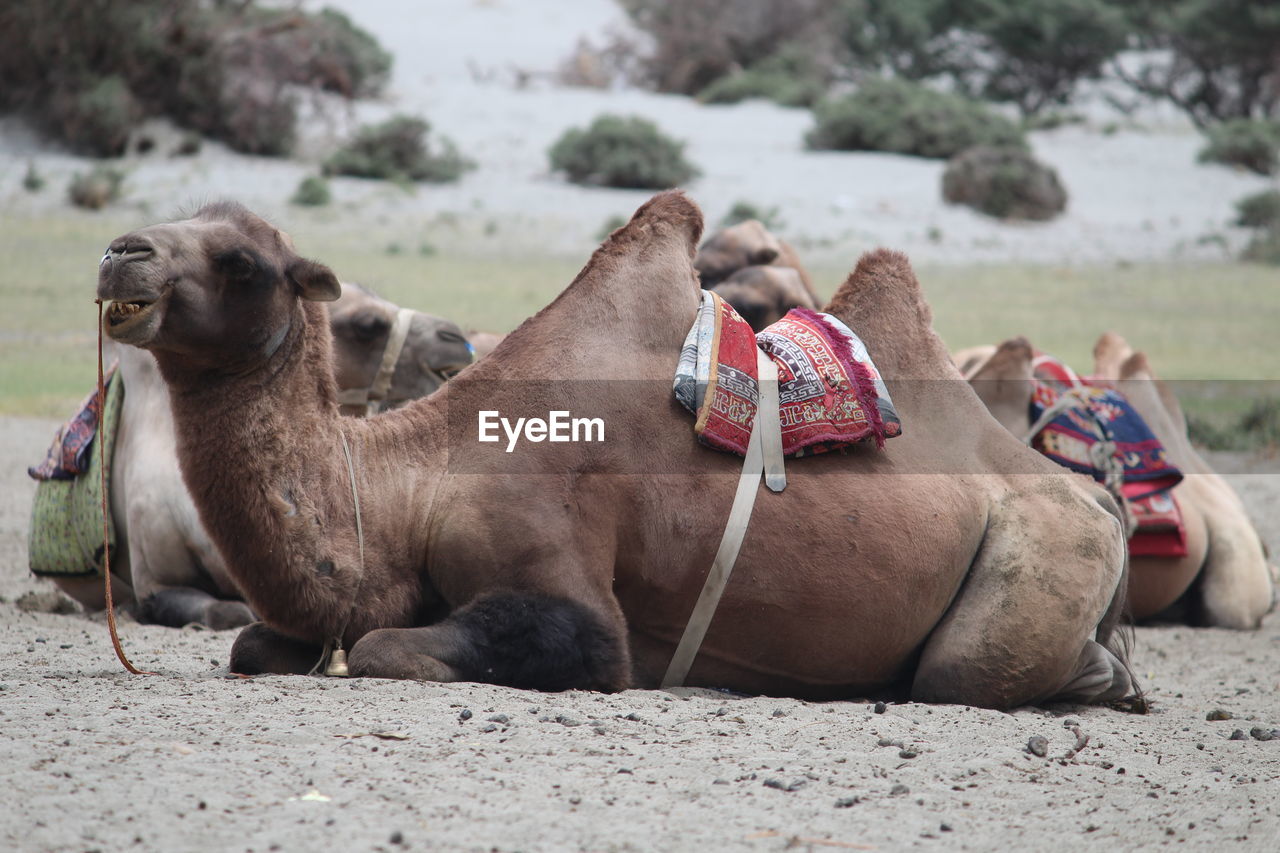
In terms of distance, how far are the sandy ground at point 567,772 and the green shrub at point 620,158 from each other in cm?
2136

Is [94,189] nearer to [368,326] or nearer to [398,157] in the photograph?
[398,157]

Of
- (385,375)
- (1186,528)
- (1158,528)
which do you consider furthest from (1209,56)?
(385,375)

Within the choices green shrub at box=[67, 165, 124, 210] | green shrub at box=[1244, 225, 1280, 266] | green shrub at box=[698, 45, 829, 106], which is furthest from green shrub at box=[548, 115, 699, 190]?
green shrub at box=[698, 45, 829, 106]

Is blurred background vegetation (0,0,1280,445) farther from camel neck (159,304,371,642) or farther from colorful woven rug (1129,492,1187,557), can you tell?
camel neck (159,304,371,642)

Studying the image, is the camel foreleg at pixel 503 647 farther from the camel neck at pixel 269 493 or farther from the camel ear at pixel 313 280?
the camel ear at pixel 313 280

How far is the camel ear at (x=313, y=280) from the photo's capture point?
421cm

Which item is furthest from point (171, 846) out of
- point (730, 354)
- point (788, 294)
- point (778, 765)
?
point (788, 294)

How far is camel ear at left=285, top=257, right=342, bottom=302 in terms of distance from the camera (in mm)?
4211

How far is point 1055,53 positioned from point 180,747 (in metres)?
43.4

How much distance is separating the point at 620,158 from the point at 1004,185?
20.0 feet

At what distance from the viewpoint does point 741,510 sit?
14.2ft

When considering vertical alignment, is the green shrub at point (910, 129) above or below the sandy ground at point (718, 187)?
above

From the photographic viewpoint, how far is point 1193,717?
4945mm

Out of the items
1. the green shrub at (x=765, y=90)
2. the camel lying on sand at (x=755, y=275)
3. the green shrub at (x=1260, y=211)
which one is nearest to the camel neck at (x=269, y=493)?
the camel lying on sand at (x=755, y=275)
